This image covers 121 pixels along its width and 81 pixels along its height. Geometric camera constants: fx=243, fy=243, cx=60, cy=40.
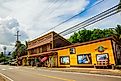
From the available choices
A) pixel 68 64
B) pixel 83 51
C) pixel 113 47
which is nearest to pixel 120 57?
pixel 113 47

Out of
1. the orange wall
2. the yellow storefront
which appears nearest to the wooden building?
the orange wall

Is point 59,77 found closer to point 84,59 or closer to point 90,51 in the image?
point 90,51

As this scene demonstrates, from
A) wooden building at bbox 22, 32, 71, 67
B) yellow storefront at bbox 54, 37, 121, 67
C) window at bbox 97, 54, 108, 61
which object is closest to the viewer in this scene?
yellow storefront at bbox 54, 37, 121, 67

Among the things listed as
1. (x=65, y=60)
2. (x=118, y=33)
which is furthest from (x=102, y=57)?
(x=65, y=60)

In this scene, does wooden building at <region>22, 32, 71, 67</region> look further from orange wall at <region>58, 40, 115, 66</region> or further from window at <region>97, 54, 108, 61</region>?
window at <region>97, 54, 108, 61</region>

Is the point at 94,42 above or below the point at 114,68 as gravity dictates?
above

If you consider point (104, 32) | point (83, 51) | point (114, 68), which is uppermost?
point (104, 32)

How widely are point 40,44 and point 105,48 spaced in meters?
34.0

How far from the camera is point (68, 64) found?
1826 inches

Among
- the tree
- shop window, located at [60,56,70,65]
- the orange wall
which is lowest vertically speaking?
shop window, located at [60,56,70,65]

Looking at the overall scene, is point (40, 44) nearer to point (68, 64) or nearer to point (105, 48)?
point (68, 64)

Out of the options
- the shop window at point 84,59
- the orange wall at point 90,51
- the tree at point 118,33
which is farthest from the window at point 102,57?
the tree at point 118,33

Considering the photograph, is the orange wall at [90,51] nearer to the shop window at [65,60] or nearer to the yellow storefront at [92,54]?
the yellow storefront at [92,54]

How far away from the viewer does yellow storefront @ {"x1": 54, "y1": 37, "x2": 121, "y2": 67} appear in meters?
33.9
